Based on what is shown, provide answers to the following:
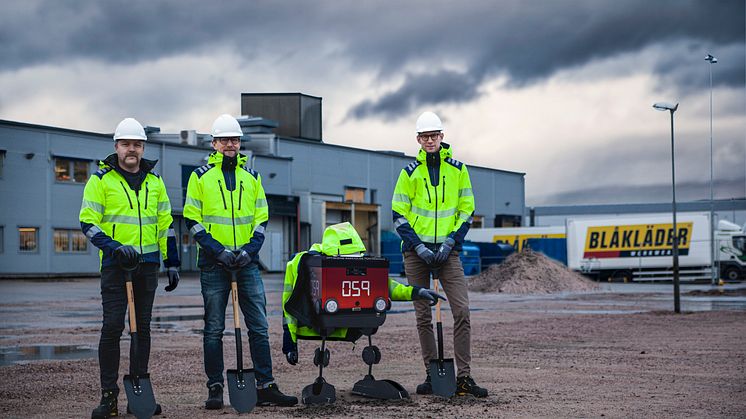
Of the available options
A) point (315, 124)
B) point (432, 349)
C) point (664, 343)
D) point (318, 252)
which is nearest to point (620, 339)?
point (664, 343)

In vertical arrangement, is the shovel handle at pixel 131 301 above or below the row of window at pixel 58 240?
below

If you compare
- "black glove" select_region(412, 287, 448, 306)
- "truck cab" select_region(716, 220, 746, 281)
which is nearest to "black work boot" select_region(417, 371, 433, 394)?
"black glove" select_region(412, 287, 448, 306)

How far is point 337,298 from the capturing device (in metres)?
7.77

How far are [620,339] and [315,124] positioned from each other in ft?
187

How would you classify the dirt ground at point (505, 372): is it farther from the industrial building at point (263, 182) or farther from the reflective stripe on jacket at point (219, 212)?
the industrial building at point (263, 182)

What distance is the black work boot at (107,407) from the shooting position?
7262 millimetres

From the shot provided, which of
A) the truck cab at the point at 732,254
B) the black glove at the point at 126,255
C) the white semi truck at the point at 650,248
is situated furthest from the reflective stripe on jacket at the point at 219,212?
the truck cab at the point at 732,254

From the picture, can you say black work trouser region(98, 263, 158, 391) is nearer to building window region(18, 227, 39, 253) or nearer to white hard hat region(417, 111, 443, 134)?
white hard hat region(417, 111, 443, 134)

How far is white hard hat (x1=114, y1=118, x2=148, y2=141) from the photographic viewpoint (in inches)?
301

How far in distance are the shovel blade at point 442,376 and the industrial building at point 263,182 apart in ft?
137

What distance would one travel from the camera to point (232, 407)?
7.83 meters

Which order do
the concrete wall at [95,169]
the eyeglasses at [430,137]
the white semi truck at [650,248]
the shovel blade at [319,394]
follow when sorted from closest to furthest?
1. the shovel blade at [319,394]
2. the eyeglasses at [430,137]
3. the white semi truck at [650,248]
4. the concrete wall at [95,169]

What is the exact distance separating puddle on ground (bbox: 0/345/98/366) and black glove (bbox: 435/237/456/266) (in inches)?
214

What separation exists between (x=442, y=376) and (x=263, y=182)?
49611 mm
